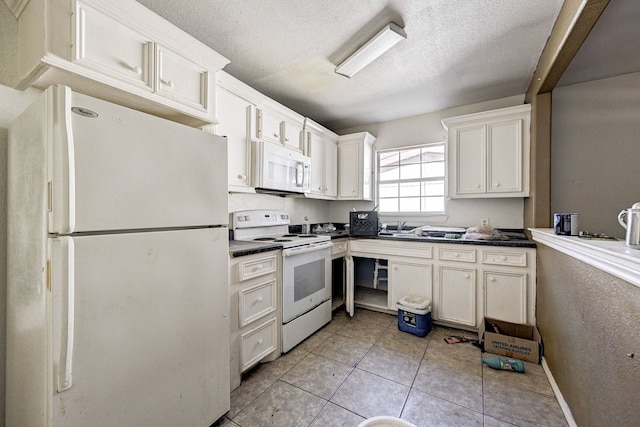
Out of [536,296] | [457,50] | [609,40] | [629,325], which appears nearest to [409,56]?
[457,50]

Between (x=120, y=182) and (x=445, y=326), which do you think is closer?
(x=120, y=182)

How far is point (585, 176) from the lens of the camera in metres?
2.35

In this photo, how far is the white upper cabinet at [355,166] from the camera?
357cm

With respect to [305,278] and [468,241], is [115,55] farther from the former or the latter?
[468,241]

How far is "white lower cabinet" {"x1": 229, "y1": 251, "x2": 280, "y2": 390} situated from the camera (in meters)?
1.74

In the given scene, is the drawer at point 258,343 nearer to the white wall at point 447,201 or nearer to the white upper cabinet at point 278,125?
the white upper cabinet at point 278,125

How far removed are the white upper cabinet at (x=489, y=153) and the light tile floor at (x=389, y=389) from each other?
1639 millimetres

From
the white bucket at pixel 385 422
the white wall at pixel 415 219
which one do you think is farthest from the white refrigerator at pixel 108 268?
the white wall at pixel 415 219

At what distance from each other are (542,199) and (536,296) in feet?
2.82

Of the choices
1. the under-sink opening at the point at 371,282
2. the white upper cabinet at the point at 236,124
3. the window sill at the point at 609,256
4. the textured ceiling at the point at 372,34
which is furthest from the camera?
the under-sink opening at the point at 371,282

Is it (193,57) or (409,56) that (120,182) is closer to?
(193,57)

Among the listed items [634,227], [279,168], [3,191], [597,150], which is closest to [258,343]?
[279,168]

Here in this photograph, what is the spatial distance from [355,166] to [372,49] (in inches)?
68.1

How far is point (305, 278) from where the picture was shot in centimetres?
239
